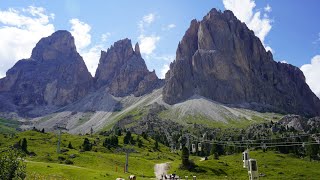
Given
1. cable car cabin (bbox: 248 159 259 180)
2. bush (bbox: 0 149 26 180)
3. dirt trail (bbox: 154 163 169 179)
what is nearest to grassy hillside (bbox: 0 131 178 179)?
dirt trail (bbox: 154 163 169 179)

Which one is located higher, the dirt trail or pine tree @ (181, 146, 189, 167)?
pine tree @ (181, 146, 189, 167)

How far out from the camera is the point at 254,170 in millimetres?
22328

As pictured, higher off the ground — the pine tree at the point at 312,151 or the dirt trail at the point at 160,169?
the pine tree at the point at 312,151

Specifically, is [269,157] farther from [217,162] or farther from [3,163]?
[3,163]

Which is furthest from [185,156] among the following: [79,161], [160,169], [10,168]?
[10,168]

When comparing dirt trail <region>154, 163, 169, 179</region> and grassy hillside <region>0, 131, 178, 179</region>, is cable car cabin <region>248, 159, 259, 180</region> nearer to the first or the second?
grassy hillside <region>0, 131, 178, 179</region>

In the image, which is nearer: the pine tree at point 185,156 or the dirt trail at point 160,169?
the dirt trail at point 160,169

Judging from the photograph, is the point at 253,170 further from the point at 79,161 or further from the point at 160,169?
the point at 79,161

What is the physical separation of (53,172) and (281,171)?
69.9 metres

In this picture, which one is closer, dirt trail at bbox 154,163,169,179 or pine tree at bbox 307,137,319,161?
dirt trail at bbox 154,163,169,179

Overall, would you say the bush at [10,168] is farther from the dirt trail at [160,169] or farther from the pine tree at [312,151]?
the pine tree at [312,151]

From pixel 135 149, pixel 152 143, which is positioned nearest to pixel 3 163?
pixel 135 149

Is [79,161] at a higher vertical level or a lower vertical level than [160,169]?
higher

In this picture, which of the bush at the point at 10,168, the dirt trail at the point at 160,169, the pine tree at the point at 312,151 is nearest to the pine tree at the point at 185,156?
the dirt trail at the point at 160,169
